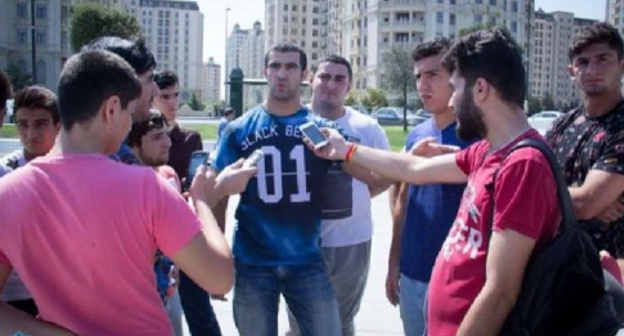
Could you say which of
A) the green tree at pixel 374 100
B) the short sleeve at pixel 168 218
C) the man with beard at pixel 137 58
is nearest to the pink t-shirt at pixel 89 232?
the short sleeve at pixel 168 218

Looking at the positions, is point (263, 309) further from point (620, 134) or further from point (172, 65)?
point (172, 65)

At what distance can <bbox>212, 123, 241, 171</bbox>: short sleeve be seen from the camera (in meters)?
3.52

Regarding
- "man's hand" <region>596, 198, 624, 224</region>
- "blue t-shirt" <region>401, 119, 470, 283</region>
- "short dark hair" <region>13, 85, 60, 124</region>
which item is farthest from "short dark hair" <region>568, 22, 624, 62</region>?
"short dark hair" <region>13, 85, 60, 124</region>

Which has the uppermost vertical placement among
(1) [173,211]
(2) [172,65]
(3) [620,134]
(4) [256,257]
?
(2) [172,65]

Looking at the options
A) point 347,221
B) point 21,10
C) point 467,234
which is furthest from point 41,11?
point 467,234

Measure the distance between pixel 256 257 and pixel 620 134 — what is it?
1.81 m

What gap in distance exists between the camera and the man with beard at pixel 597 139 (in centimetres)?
280

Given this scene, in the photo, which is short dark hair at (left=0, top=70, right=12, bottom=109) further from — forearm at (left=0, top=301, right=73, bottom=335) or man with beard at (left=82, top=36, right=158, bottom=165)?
forearm at (left=0, top=301, right=73, bottom=335)

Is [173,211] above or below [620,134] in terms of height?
below

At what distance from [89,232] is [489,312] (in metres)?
1.23

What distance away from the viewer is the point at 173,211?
196 centimetres

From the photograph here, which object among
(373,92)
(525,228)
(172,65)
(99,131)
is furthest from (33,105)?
(172,65)

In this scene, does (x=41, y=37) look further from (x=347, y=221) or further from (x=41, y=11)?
(x=347, y=221)

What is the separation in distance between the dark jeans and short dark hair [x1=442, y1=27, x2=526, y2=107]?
2889 millimetres
